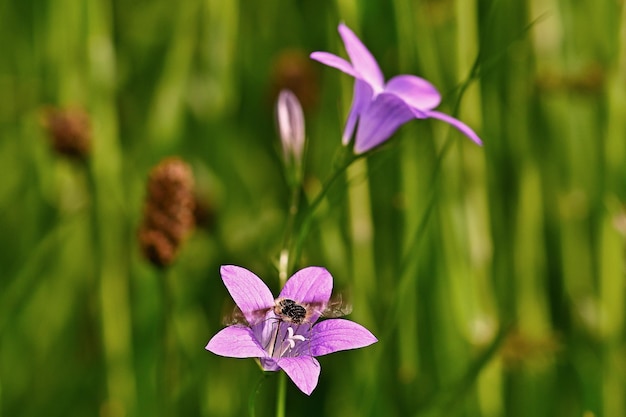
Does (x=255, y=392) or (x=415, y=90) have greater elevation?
(x=415, y=90)

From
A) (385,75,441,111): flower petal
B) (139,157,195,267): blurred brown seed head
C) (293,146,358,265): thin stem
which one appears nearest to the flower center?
(293,146,358,265): thin stem

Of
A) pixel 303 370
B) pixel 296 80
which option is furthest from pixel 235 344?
pixel 296 80

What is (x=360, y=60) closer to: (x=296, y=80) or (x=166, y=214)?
(x=166, y=214)

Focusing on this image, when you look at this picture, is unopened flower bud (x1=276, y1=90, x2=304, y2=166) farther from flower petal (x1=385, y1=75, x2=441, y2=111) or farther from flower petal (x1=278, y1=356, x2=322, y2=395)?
flower petal (x1=278, y1=356, x2=322, y2=395)

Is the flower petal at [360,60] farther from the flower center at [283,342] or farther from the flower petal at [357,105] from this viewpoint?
the flower center at [283,342]

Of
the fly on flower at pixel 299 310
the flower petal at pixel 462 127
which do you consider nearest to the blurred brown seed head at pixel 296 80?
the flower petal at pixel 462 127

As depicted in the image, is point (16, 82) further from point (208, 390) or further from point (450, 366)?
point (450, 366)
